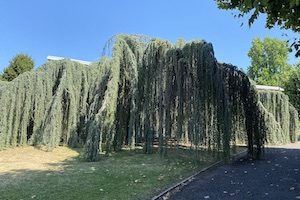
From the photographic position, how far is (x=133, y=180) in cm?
551

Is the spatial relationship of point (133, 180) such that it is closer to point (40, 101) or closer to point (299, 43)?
point (299, 43)

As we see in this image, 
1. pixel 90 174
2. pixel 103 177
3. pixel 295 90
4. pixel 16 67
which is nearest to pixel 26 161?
pixel 90 174

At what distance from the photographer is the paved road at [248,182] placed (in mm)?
4535

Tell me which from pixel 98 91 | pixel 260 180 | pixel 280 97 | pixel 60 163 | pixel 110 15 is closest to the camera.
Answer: pixel 260 180

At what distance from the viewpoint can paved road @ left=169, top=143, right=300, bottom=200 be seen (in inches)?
179

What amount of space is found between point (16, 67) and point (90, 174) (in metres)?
17.6

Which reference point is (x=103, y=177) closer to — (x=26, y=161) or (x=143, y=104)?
(x=26, y=161)

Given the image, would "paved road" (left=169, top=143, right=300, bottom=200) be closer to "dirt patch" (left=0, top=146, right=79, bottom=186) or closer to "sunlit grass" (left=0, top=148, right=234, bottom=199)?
"sunlit grass" (left=0, top=148, right=234, bottom=199)

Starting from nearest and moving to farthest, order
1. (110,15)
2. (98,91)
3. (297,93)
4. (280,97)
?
(98,91) < (110,15) < (280,97) < (297,93)

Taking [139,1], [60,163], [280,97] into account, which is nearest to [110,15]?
[139,1]

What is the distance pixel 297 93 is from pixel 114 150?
13703 millimetres

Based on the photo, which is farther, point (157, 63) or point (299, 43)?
point (157, 63)

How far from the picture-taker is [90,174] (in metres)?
6.07

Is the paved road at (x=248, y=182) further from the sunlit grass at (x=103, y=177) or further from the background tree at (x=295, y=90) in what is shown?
the background tree at (x=295, y=90)
